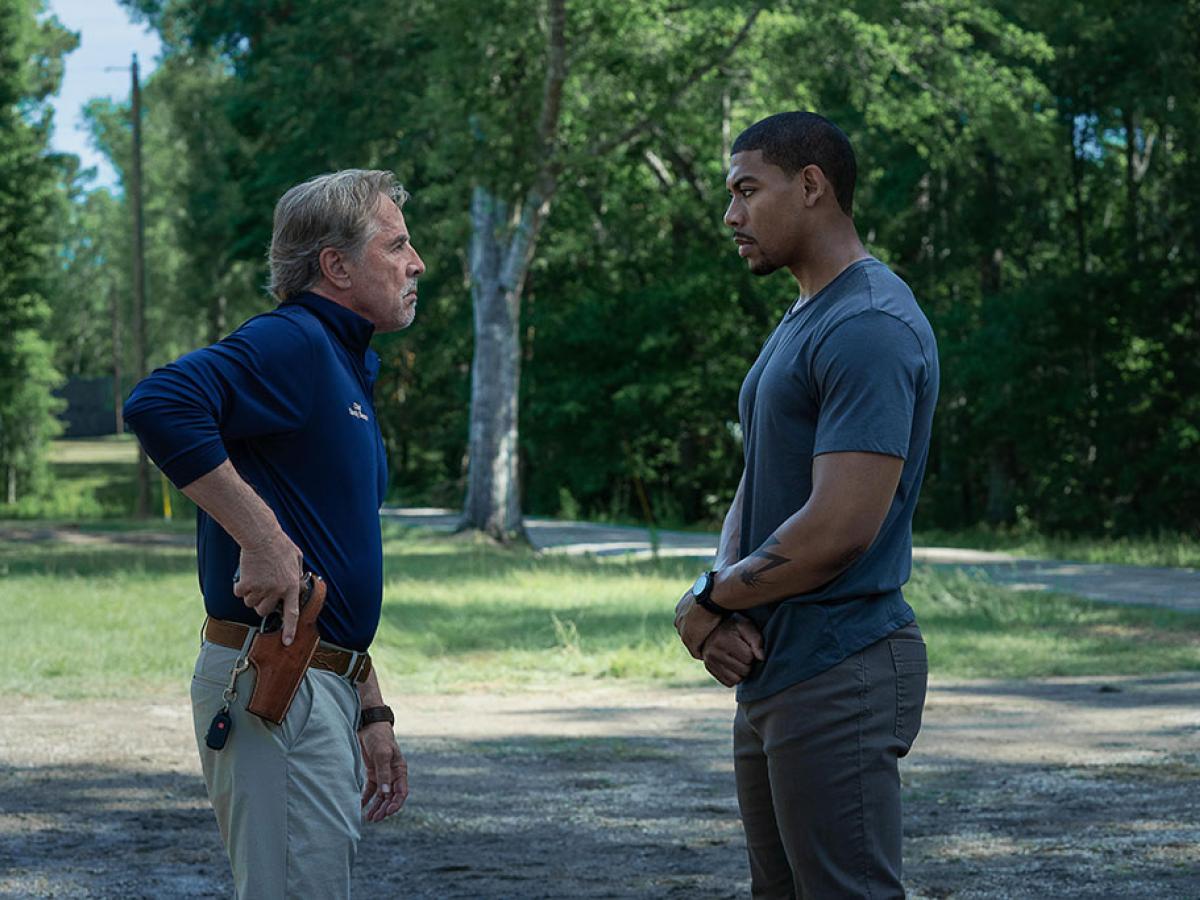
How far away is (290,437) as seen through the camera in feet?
10.3

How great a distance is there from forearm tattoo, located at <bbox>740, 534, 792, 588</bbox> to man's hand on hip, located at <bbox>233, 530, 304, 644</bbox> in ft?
2.66

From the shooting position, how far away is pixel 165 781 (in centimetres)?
813

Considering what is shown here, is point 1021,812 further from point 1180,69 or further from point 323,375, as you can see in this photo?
point 1180,69

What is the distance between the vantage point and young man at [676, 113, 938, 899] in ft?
10.1

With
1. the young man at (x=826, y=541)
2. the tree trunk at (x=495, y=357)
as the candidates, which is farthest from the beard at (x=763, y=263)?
the tree trunk at (x=495, y=357)

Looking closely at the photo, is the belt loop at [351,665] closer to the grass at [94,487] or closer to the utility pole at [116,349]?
the grass at [94,487]

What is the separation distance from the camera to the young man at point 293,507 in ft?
9.86

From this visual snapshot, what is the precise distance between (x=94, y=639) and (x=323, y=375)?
33.6 feet

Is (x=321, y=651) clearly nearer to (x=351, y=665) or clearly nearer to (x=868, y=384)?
(x=351, y=665)

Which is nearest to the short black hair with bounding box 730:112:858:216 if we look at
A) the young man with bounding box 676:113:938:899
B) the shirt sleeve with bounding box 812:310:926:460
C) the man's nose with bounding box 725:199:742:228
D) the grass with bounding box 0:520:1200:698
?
the young man with bounding box 676:113:938:899

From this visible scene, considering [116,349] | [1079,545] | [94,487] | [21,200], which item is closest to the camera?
[1079,545]

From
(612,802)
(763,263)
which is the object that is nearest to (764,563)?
(763,263)

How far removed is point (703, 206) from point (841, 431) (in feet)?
105

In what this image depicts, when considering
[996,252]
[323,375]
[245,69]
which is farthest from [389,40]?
[323,375]
